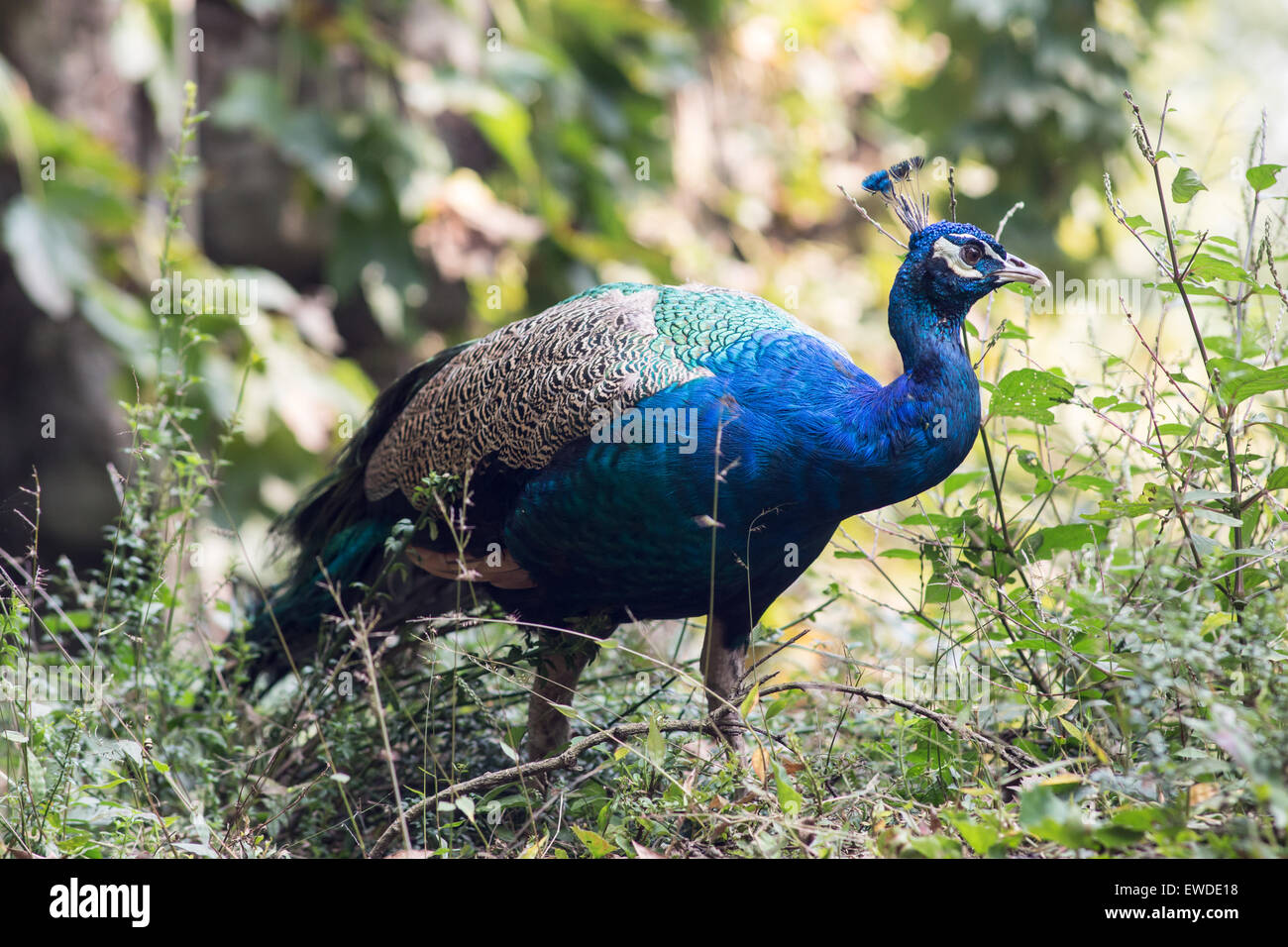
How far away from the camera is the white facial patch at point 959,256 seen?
8.07 ft

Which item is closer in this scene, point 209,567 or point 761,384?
point 761,384

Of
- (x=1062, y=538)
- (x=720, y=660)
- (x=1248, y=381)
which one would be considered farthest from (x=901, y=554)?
(x=1248, y=381)

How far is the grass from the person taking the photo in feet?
6.49

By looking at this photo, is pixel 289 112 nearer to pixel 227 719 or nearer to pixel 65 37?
pixel 65 37

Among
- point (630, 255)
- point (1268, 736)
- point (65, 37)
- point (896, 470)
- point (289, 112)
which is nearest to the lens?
point (1268, 736)

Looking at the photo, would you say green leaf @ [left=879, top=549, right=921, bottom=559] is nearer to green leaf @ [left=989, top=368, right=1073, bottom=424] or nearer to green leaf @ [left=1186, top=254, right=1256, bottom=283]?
green leaf @ [left=989, top=368, right=1073, bottom=424]

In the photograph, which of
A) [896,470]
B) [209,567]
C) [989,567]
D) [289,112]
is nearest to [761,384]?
[896,470]

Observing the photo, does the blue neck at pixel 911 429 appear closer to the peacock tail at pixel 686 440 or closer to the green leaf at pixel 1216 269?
the peacock tail at pixel 686 440

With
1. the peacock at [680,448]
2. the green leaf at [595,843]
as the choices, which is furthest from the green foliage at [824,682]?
the peacock at [680,448]

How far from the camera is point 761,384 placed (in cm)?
250

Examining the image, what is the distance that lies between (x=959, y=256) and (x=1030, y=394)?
331 mm

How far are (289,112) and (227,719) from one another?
3.58 m

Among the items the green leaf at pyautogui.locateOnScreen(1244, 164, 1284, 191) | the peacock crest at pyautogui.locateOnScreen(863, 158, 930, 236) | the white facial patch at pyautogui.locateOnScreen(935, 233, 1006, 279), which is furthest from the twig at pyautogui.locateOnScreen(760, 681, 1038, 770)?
the green leaf at pyautogui.locateOnScreen(1244, 164, 1284, 191)

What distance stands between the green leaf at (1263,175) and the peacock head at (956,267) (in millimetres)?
414
